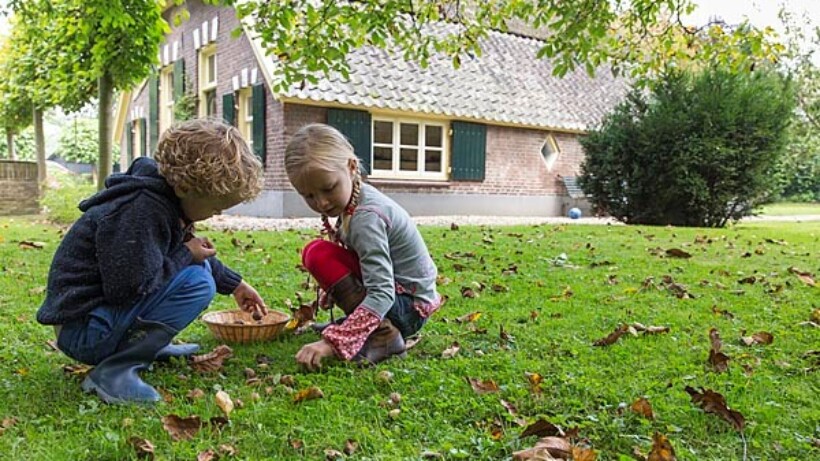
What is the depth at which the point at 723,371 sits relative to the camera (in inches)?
90.2

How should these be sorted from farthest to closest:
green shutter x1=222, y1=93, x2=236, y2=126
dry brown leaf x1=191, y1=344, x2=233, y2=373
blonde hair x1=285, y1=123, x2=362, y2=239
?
green shutter x1=222, y1=93, x2=236, y2=126 < dry brown leaf x1=191, y1=344, x2=233, y2=373 < blonde hair x1=285, y1=123, x2=362, y2=239

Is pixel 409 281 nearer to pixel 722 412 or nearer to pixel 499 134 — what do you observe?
pixel 722 412

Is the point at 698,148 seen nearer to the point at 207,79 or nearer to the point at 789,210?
the point at 207,79

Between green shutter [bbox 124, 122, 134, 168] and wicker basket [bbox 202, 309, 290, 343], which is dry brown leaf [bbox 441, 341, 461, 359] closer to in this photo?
wicker basket [bbox 202, 309, 290, 343]

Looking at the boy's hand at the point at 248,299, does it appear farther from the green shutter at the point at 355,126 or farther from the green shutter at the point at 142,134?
the green shutter at the point at 142,134

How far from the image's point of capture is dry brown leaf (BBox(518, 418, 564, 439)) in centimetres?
172

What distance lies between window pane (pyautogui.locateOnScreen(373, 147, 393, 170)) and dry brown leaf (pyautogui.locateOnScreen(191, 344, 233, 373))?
10.0m

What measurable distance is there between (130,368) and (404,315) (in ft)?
3.34

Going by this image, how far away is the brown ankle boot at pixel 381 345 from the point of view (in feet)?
7.93

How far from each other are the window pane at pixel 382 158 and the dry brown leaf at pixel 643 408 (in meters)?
10.7

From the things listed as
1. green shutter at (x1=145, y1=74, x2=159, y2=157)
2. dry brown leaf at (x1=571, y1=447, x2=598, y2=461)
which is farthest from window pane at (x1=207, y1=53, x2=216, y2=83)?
dry brown leaf at (x1=571, y1=447, x2=598, y2=461)

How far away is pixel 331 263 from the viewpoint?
96.5 inches

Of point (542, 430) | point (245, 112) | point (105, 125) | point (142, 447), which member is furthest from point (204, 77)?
point (542, 430)

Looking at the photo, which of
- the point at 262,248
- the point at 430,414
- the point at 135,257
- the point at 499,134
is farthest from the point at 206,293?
the point at 499,134
